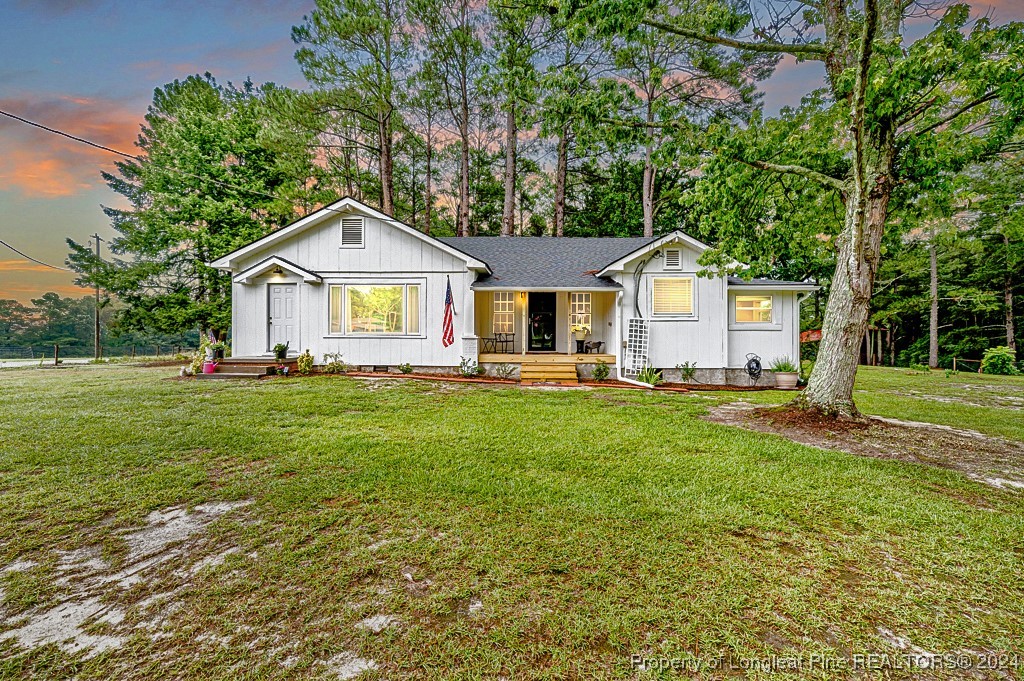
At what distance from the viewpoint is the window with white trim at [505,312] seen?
13430mm

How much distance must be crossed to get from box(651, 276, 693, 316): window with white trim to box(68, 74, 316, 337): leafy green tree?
598 inches

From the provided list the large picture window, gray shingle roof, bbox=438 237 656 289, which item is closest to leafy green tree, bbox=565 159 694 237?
gray shingle roof, bbox=438 237 656 289

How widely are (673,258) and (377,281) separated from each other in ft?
27.8

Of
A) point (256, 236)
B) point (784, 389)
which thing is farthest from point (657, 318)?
point (256, 236)

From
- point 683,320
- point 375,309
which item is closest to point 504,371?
point 375,309

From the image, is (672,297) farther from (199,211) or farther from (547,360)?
(199,211)

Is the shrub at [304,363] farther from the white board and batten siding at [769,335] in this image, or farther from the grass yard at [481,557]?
the white board and batten siding at [769,335]

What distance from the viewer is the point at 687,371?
1091 cm

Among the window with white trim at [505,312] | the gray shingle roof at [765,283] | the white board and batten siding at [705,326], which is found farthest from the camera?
the window with white trim at [505,312]

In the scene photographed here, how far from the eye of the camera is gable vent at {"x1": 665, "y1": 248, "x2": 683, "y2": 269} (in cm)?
1089

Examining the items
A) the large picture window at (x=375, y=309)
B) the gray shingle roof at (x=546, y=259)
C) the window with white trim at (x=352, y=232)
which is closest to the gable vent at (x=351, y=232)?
the window with white trim at (x=352, y=232)

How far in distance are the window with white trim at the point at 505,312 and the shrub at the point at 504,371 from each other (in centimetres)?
248

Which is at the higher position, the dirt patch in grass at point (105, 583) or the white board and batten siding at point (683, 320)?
the white board and batten siding at point (683, 320)

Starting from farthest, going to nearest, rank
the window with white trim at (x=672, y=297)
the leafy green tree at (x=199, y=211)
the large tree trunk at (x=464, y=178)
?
1. the large tree trunk at (x=464, y=178)
2. the leafy green tree at (x=199, y=211)
3. the window with white trim at (x=672, y=297)
